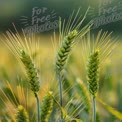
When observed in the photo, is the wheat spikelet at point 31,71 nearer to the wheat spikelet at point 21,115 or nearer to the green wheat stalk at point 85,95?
the wheat spikelet at point 21,115

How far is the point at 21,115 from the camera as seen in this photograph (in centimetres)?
122

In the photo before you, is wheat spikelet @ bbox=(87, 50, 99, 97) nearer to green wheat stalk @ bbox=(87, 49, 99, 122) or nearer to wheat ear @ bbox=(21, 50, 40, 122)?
green wheat stalk @ bbox=(87, 49, 99, 122)

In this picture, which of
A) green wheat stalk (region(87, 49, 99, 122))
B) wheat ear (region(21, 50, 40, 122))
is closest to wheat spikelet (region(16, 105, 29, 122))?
wheat ear (region(21, 50, 40, 122))

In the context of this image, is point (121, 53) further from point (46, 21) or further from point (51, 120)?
point (46, 21)

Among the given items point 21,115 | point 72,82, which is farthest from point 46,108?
point 72,82

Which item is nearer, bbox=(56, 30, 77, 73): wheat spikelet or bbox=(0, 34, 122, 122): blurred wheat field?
bbox=(56, 30, 77, 73): wheat spikelet

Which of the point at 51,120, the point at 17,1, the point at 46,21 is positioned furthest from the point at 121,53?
the point at 17,1

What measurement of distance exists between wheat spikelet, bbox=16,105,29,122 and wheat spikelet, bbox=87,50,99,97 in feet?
0.48

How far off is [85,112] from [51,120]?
92 millimetres

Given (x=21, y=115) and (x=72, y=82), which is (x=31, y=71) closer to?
(x=21, y=115)

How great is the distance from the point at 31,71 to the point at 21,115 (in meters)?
0.10

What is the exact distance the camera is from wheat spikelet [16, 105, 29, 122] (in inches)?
47.7

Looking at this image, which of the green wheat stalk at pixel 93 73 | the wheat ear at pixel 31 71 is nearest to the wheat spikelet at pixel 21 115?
the wheat ear at pixel 31 71

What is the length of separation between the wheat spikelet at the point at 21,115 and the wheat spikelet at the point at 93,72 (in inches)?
5.7
